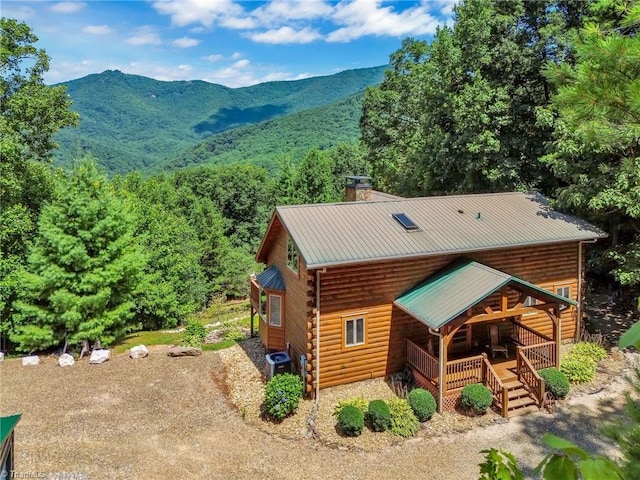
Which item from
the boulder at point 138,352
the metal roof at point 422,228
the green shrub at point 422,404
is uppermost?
the metal roof at point 422,228

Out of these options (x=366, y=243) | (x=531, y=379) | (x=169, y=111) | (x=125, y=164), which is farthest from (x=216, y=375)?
(x=169, y=111)

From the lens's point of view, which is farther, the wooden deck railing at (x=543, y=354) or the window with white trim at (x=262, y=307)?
the window with white trim at (x=262, y=307)

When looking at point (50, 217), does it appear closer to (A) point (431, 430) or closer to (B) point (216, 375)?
(B) point (216, 375)

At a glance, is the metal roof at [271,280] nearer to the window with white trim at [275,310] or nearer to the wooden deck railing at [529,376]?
the window with white trim at [275,310]

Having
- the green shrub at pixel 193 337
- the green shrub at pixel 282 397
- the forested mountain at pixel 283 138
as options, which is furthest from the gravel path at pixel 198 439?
the forested mountain at pixel 283 138

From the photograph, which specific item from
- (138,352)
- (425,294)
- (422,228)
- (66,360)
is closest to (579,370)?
(425,294)

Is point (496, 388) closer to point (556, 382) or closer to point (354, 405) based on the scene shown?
point (556, 382)
